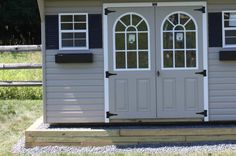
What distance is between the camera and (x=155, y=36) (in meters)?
9.91

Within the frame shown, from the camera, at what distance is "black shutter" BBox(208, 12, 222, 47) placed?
9953 mm

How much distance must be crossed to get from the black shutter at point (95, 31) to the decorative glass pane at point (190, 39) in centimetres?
149

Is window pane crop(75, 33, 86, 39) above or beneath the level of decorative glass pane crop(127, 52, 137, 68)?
above

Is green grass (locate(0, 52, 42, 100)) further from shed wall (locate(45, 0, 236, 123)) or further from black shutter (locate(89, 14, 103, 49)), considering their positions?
black shutter (locate(89, 14, 103, 49))

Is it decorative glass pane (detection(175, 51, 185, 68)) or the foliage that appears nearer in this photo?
decorative glass pane (detection(175, 51, 185, 68))

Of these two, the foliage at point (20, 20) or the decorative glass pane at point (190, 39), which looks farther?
the foliage at point (20, 20)

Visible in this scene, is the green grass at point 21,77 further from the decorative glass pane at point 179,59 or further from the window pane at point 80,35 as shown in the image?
the decorative glass pane at point 179,59

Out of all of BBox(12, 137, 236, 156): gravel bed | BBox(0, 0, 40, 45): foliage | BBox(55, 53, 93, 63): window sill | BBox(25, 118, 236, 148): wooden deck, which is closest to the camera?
BBox(12, 137, 236, 156): gravel bed

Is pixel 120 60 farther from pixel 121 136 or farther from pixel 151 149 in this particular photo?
pixel 151 149

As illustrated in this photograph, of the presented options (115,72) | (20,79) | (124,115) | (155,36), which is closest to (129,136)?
(124,115)

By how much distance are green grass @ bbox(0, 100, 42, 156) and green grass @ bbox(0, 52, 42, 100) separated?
0.82 metres

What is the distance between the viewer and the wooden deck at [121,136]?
372 inches

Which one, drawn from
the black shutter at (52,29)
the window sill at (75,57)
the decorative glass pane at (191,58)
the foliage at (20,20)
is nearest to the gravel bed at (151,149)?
the decorative glass pane at (191,58)

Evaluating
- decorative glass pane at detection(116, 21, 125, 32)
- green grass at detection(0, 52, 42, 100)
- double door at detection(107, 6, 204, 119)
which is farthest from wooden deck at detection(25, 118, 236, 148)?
green grass at detection(0, 52, 42, 100)
